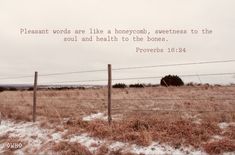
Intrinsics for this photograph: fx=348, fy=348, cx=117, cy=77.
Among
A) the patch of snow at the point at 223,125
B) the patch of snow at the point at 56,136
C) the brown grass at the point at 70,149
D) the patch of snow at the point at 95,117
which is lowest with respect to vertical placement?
the brown grass at the point at 70,149

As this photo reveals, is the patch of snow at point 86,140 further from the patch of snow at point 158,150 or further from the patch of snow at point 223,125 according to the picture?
the patch of snow at point 223,125

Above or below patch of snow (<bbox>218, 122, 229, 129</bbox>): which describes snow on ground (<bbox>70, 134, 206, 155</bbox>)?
below

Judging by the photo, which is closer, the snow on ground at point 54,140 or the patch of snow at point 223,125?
the snow on ground at point 54,140

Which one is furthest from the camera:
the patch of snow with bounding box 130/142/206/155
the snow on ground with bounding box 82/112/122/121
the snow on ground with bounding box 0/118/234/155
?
the snow on ground with bounding box 82/112/122/121

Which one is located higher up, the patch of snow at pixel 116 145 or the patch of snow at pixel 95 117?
the patch of snow at pixel 95 117

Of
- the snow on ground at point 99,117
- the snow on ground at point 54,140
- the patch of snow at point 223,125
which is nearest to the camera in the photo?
the snow on ground at point 54,140

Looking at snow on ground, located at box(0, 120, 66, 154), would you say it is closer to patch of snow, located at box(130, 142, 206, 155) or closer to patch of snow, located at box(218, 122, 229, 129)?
patch of snow, located at box(130, 142, 206, 155)

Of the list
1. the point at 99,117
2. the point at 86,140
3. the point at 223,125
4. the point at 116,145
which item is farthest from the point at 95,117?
the point at 223,125

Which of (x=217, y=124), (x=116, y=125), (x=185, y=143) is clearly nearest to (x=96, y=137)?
(x=116, y=125)

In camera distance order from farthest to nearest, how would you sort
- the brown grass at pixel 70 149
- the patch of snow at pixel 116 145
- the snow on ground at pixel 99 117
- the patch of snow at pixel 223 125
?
the snow on ground at pixel 99 117 → the patch of snow at pixel 223 125 → the brown grass at pixel 70 149 → the patch of snow at pixel 116 145

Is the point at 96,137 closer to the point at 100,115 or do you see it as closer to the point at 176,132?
the point at 176,132

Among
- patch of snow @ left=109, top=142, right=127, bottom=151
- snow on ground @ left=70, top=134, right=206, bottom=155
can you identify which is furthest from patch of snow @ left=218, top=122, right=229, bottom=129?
patch of snow @ left=109, top=142, right=127, bottom=151

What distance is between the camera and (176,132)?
862 centimetres

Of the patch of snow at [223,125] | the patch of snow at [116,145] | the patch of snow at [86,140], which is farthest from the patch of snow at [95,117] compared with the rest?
the patch of snow at [223,125]
